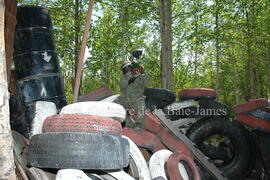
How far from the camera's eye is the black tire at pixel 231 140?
468 cm

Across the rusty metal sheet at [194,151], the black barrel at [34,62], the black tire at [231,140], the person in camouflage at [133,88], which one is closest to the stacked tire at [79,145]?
the rusty metal sheet at [194,151]

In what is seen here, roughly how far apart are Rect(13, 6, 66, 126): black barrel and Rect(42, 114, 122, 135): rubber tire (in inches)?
76.6

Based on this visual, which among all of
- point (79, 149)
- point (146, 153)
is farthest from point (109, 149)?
point (146, 153)

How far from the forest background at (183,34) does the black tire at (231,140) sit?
550 centimetres

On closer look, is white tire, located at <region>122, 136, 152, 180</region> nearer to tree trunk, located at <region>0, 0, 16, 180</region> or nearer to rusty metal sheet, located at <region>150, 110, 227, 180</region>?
rusty metal sheet, located at <region>150, 110, 227, 180</region>

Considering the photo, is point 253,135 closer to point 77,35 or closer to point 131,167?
point 131,167

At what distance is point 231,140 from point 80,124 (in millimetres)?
3221

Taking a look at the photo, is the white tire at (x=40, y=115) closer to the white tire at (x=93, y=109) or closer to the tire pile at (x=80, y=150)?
the white tire at (x=93, y=109)

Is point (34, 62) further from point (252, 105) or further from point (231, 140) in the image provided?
point (252, 105)

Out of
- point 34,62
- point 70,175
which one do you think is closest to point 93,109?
point 70,175

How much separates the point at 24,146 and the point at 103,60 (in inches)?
673

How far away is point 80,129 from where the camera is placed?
277 centimetres

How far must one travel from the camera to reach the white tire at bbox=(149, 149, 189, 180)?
3.29 m

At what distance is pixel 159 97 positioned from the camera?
5758 mm
